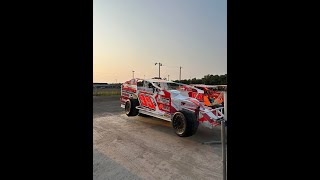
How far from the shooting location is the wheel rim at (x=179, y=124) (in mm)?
4355

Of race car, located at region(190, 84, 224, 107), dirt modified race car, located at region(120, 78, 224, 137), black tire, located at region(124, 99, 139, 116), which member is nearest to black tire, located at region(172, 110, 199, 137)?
dirt modified race car, located at region(120, 78, 224, 137)

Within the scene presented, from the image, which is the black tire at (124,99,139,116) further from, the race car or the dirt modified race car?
the race car

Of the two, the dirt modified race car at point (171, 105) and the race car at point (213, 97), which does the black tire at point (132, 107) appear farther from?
the race car at point (213, 97)

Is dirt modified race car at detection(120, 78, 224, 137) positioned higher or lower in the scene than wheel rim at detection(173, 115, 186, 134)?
higher

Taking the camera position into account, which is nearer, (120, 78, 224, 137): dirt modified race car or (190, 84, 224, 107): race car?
(120, 78, 224, 137): dirt modified race car

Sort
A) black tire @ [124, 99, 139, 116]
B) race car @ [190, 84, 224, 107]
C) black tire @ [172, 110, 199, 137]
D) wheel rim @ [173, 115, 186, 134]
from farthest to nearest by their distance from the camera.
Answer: race car @ [190, 84, 224, 107]
black tire @ [124, 99, 139, 116]
wheel rim @ [173, 115, 186, 134]
black tire @ [172, 110, 199, 137]

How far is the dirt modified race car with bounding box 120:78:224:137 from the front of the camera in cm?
434

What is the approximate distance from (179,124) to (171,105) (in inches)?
28.5

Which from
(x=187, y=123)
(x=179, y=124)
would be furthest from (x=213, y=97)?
(x=187, y=123)

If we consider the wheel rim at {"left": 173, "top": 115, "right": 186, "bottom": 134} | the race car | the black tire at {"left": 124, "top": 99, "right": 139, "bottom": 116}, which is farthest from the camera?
the race car
